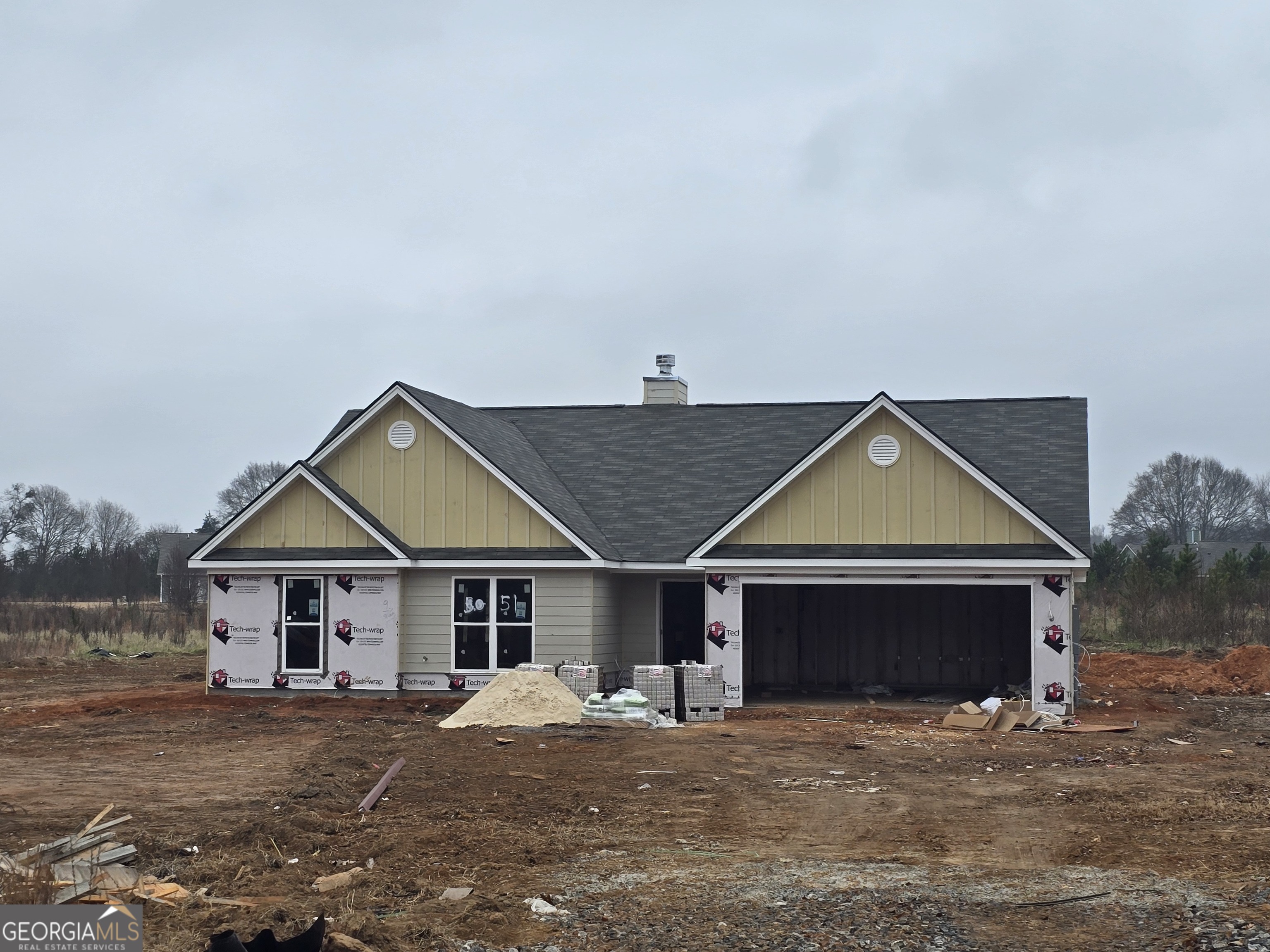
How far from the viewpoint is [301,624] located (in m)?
23.4

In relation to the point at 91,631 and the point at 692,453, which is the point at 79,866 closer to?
the point at 692,453

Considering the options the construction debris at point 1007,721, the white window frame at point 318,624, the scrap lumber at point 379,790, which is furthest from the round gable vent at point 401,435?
the construction debris at point 1007,721

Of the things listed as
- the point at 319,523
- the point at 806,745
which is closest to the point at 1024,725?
the point at 806,745

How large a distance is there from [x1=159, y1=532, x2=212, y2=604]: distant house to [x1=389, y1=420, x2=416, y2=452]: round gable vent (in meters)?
21.3

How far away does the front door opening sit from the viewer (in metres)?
25.3

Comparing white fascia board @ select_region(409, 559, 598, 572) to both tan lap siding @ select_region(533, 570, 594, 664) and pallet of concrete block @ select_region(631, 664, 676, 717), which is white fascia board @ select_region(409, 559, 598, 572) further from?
pallet of concrete block @ select_region(631, 664, 676, 717)

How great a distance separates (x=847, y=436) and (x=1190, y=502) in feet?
247

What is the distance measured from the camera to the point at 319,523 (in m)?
23.3

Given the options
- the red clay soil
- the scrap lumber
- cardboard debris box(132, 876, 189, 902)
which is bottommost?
the red clay soil

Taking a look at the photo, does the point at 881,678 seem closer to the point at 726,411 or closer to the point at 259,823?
the point at 726,411

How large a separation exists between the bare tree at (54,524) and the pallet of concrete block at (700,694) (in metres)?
69.3

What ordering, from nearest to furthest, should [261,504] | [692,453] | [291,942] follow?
→ 1. [291,942]
2. [261,504]
3. [692,453]

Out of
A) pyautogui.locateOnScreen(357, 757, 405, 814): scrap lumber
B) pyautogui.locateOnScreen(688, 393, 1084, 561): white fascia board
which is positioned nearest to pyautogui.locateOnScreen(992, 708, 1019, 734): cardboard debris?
pyautogui.locateOnScreen(688, 393, 1084, 561): white fascia board

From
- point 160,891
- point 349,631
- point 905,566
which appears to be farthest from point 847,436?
point 160,891
